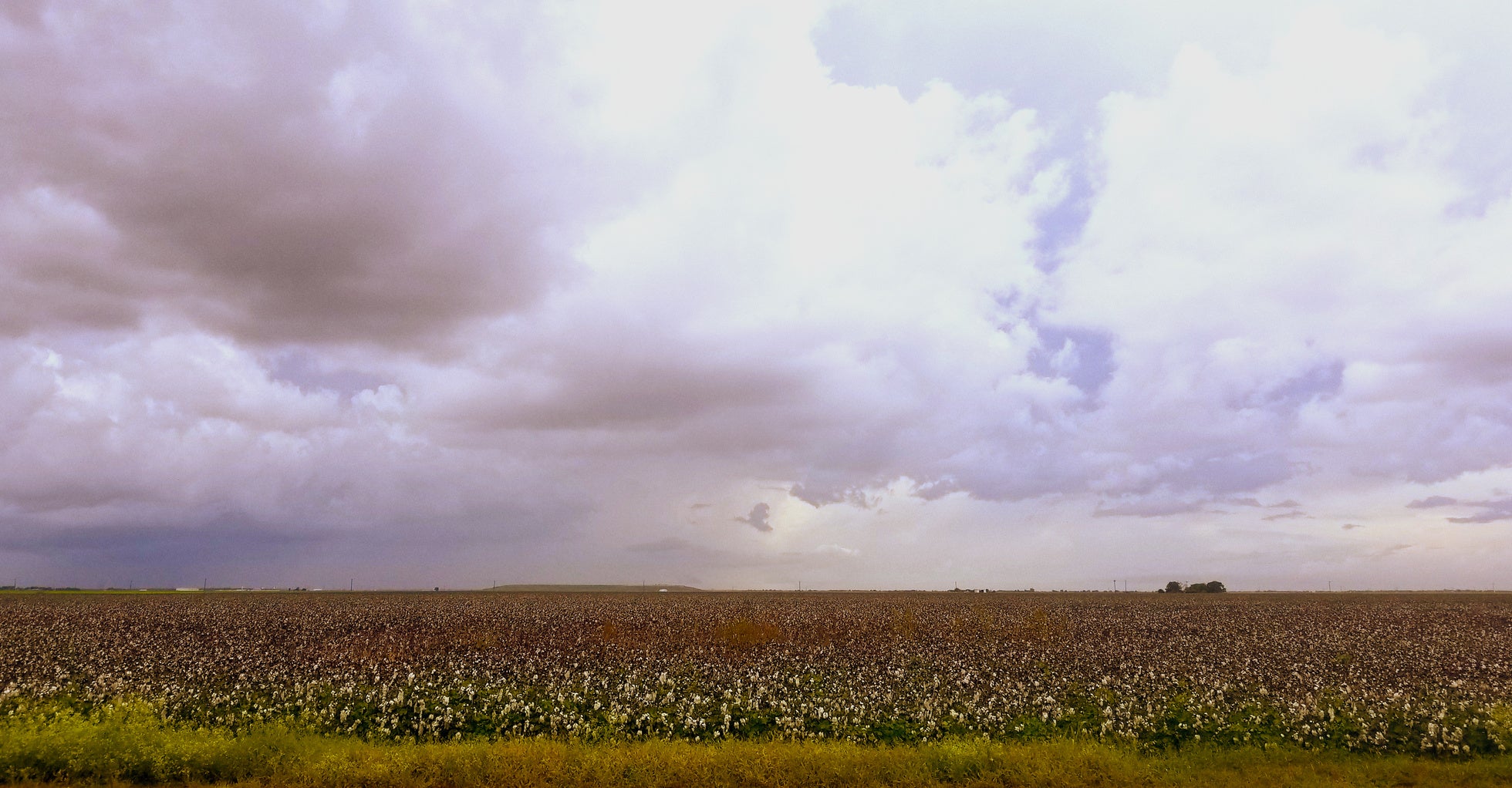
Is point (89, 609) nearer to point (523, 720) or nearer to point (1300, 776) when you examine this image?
point (523, 720)

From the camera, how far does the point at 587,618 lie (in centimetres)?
5188

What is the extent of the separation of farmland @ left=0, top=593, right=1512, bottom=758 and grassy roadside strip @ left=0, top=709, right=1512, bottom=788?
156 cm

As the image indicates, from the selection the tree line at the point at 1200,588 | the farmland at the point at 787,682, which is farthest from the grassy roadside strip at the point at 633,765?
the tree line at the point at 1200,588

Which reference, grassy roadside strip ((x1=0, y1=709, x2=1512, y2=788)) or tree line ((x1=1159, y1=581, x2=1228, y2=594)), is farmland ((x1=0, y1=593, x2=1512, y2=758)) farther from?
tree line ((x1=1159, y1=581, x2=1228, y2=594))

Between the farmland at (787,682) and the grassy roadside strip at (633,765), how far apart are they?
156cm

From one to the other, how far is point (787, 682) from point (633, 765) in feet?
31.1

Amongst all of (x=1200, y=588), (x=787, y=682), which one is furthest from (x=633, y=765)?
(x=1200, y=588)

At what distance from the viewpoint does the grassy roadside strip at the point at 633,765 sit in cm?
1491

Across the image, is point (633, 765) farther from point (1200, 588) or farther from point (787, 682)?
point (1200, 588)

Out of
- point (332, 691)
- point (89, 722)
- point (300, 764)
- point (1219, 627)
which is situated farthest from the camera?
point (1219, 627)

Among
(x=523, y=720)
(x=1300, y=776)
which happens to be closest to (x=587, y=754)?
(x=523, y=720)

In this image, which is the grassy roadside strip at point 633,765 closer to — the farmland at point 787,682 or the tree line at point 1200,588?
the farmland at point 787,682

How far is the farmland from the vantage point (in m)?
18.7

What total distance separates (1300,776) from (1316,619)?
48641mm
